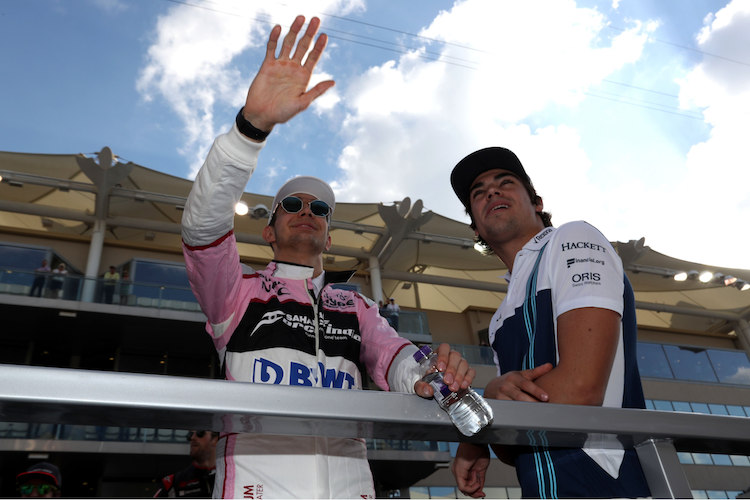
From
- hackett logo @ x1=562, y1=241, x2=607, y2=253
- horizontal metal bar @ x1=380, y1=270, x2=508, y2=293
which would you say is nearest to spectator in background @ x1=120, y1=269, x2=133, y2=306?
horizontal metal bar @ x1=380, y1=270, x2=508, y2=293

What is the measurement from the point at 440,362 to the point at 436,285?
21793 millimetres

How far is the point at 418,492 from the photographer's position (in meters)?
15.5

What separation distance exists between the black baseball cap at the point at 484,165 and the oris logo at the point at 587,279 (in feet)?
2.86

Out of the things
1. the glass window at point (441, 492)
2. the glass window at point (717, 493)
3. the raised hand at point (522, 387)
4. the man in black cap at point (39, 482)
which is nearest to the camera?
the raised hand at point (522, 387)

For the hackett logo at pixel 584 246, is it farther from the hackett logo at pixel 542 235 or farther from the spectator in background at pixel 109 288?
the spectator in background at pixel 109 288

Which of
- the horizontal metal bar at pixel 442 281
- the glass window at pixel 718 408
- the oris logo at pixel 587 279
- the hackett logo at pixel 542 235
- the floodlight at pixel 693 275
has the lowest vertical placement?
the oris logo at pixel 587 279

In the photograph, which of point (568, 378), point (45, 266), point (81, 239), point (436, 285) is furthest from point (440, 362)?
point (436, 285)

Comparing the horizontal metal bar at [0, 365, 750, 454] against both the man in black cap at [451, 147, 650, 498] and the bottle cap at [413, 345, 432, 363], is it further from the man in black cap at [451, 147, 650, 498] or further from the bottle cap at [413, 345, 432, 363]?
the bottle cap at [413, 345, 432, 363]

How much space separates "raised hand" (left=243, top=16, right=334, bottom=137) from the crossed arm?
2.81ft

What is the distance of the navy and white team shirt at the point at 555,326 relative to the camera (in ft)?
4.11

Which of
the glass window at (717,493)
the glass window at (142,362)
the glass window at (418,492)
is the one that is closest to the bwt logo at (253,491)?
the glass window at (142,362)

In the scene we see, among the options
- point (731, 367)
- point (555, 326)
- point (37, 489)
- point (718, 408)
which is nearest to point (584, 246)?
point (555, 326)

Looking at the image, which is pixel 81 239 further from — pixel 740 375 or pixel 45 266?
pixel 740 375

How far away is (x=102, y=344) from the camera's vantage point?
1434 cm
